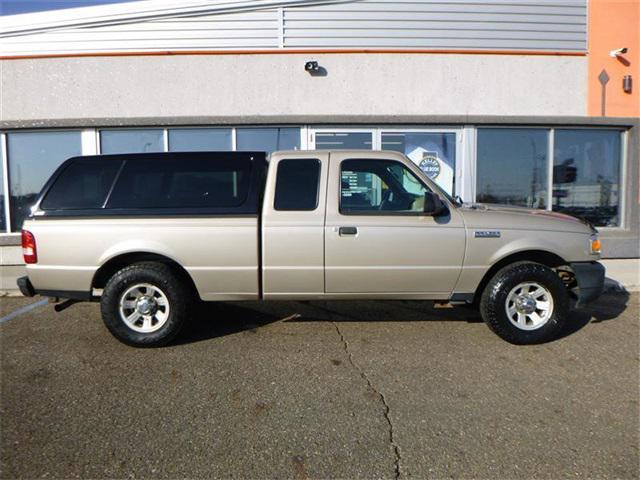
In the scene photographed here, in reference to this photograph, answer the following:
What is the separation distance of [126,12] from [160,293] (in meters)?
6.24

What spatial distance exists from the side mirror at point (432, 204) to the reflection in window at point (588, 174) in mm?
5358

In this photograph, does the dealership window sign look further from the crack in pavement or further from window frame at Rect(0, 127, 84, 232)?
window frame at Rect(0, 127, 84, 232)

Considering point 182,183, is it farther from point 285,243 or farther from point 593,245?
point 593,245

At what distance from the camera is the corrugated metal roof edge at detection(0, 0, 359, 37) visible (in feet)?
24.7

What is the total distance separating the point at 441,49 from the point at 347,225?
5425mm

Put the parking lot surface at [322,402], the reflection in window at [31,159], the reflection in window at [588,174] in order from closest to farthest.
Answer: the parking lot surface at [322,402]
the reflection in window at [31,159]
the reflection in window at [588,174]

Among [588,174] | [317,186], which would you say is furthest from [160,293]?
[588,174]

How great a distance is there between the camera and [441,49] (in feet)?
25.2

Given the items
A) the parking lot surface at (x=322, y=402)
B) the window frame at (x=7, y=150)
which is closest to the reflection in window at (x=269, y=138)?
the window frame at (x=7, y=150)

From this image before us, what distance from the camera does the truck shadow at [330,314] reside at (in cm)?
462

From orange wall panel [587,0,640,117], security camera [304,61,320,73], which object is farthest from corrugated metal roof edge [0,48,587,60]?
orange wall panel [587,0,640,117]

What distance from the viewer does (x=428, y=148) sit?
7.84 metres

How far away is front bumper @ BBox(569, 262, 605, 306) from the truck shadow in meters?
0.51

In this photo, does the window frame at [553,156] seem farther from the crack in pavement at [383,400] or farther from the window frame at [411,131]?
the crack in pavement at [383,400]
